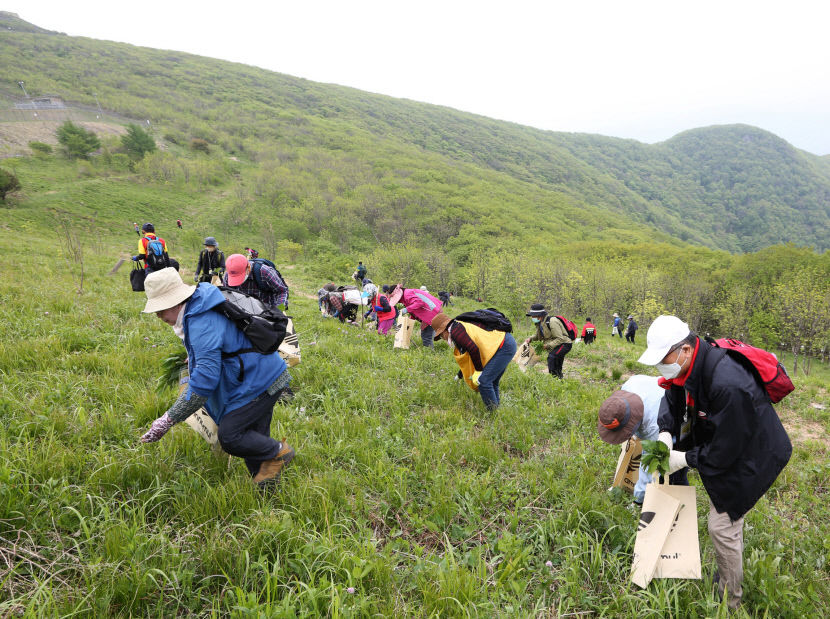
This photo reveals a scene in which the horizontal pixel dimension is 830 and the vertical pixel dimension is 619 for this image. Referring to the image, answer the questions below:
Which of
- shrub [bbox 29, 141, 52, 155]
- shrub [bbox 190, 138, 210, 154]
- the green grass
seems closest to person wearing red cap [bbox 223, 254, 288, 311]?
the green grass

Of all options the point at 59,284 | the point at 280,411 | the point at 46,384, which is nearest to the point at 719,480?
the point at 280,411

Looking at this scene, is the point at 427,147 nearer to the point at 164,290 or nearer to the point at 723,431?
the point at 164,290

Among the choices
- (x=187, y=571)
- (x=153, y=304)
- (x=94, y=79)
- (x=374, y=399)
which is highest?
(x=94, y=79)

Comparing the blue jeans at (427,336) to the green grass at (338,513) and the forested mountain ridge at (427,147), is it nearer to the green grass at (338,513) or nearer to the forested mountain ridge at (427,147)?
the green grass at (338,513)

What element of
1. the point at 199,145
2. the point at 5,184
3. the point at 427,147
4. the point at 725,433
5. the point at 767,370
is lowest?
the point at 5,184

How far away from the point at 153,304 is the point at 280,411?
2.09 meters

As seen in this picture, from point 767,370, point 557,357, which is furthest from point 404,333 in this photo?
point 767,370

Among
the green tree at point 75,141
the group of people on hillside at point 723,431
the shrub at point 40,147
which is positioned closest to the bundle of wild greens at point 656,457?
the group of people on hillside at point 723,431

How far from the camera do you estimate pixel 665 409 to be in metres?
2.96

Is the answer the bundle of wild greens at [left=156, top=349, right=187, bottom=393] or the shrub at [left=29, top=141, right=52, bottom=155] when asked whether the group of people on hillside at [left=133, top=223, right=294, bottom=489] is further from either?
the shrub at [left=29, top=141, right=52, bottom=155]

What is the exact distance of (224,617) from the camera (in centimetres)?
202

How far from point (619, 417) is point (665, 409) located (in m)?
0.35

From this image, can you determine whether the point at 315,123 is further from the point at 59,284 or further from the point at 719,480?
the point at 719,480

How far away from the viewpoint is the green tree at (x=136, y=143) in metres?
45.1
